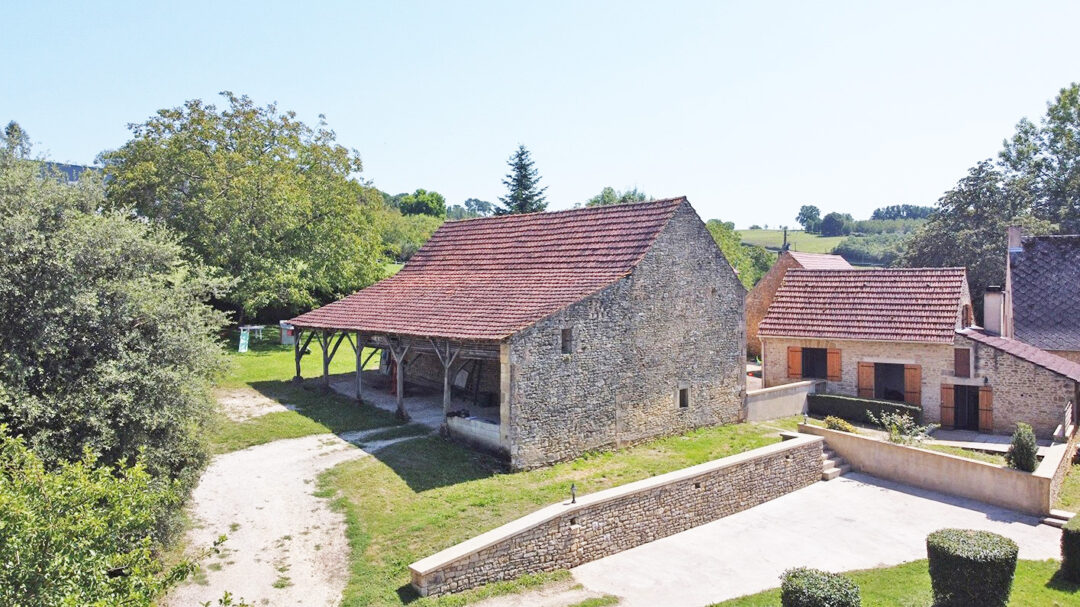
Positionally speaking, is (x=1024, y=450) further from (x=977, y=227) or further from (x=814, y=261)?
(x=977, y=227)

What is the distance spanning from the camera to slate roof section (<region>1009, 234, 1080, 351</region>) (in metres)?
24.3

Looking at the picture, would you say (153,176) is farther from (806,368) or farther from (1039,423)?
(1039,423)

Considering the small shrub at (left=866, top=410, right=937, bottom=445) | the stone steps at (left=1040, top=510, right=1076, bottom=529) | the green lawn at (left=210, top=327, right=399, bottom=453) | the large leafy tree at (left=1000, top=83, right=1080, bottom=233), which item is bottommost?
the stone steps at (left=1040, top=510, right=1076, bottom=529)

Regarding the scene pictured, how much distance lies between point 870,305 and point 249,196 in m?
25.5

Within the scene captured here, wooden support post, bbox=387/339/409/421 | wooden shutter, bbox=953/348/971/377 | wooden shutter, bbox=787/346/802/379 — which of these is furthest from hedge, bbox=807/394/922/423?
wooden support post, bbox=387/339/409/421

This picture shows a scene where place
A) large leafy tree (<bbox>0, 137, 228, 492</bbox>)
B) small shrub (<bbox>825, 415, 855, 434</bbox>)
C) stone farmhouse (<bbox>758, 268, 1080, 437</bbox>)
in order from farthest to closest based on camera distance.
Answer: stone farmhouse (<bbox>758, 268, 1080, 437</bbox>), small shrub (<bbox>825, 415, 855, 434</bbox>), large leafy tree (<bbox>0, 137, 228, 492</bbox>)

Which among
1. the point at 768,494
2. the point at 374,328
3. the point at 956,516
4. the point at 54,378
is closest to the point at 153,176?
the point at 374,328

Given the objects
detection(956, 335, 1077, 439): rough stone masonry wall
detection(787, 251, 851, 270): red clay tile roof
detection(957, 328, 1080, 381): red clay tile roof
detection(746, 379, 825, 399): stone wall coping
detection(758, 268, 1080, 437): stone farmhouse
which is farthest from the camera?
detection(787, 251, 851, 270): red clay tile roof

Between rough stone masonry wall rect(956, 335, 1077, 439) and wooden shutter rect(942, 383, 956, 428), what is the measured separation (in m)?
0.91

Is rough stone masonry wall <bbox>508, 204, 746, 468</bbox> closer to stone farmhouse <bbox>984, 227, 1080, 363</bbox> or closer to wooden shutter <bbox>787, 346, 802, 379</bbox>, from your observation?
wooden shutter <bbox>787, 346, 802, 379</bbox>

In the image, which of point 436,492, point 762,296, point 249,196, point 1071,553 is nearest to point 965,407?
point 1071,553

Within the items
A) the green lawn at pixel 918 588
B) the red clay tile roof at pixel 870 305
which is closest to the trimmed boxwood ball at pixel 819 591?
the green lawn at pixel 918 588

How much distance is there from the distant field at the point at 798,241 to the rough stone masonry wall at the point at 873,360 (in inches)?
3295

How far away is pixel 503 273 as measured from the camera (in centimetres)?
2053
